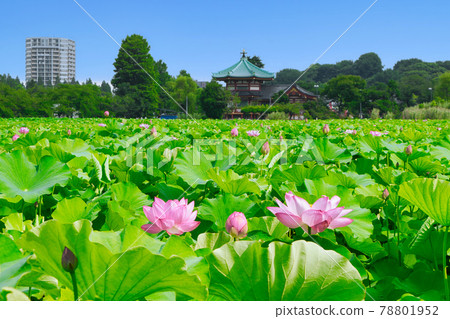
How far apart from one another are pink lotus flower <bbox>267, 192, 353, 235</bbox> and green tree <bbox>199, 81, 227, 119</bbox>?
2489 centimetres

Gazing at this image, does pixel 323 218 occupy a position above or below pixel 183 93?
below

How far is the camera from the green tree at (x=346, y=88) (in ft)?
97.1

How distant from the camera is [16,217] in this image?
73 cm

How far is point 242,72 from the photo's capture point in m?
31.9

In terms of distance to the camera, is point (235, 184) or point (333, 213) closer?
point (333, 213)

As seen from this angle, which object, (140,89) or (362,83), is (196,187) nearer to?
(140,89)

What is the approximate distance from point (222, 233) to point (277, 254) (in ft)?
0.50

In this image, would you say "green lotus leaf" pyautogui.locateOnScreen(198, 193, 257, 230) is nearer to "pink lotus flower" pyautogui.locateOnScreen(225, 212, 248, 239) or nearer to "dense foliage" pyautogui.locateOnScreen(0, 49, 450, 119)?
"pink lotus flower" pyautogui.locateOnScreen(225, 212, 248, 239)

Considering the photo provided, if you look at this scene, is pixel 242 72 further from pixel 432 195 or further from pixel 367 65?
pixel 432 195

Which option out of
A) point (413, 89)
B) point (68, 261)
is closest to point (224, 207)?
point (68, 261)

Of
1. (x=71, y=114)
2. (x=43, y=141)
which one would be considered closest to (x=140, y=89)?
(x=71, y=114)

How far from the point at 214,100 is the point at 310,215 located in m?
25.0

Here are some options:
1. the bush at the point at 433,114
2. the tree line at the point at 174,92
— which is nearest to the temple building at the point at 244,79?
the tree line at the point at 174,92

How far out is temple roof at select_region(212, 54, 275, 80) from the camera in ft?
102
